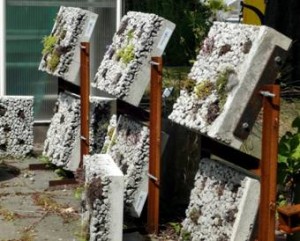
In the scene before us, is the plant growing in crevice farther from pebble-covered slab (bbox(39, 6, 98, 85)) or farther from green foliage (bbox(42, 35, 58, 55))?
green foliage (bbox(42, 35, 58, 55))

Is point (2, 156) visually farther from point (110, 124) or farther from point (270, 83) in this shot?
point (270, 83)

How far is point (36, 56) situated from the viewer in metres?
10.5

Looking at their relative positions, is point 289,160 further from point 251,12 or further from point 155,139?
point 251,12

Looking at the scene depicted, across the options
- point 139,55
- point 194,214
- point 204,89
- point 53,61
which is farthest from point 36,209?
point 204,89

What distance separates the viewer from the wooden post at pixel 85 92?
317 inches

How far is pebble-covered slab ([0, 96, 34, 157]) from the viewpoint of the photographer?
9.66 meters

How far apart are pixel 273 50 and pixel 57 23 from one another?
4472mm

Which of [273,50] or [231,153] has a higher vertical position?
[273,50]

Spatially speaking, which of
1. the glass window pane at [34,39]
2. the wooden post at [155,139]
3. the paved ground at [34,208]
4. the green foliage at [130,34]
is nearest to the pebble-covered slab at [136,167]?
the wooden post at [155,139]

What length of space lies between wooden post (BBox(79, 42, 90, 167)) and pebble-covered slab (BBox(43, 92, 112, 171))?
258mm

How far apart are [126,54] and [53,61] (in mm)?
1967

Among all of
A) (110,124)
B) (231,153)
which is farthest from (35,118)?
(231,153)

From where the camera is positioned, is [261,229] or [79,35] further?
[79,35]

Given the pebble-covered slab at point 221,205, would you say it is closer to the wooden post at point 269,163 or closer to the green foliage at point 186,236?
the green foliage at point 186,236
